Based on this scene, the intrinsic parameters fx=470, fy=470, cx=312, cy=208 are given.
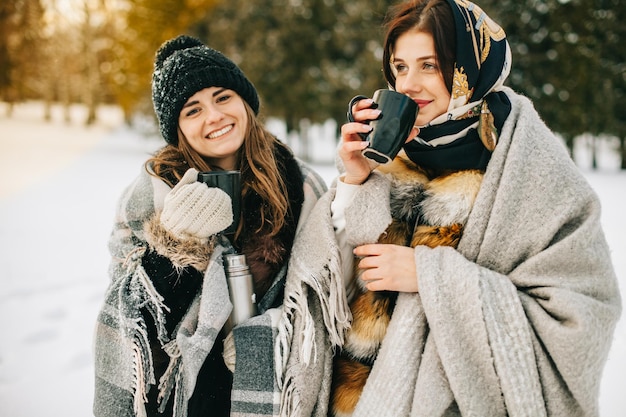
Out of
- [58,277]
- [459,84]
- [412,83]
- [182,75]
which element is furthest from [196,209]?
[58,277]

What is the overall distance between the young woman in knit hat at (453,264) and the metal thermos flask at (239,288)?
143mm

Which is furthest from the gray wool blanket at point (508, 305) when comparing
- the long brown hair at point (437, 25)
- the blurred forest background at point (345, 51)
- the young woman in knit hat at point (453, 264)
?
the blurred forest background at point (345, 51)

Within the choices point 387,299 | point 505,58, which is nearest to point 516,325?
point 387,299

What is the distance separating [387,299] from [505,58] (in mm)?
911

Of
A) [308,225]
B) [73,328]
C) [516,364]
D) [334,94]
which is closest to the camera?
[516,364]

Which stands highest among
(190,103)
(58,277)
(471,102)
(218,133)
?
(471,102)

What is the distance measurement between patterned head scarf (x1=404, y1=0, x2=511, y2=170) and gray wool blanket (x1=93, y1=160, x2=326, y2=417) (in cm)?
77

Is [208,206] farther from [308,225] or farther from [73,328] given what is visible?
[73,328]

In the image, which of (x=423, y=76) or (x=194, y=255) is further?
(x=194, y=255)

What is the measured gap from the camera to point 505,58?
160 centimetres

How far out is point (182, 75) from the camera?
188cm

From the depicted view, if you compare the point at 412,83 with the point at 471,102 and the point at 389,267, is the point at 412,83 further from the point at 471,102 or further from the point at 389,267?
the point at 389,267

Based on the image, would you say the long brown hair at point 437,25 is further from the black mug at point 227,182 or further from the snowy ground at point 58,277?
the snowy ground at point 58,277

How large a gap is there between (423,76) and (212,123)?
873 mm
